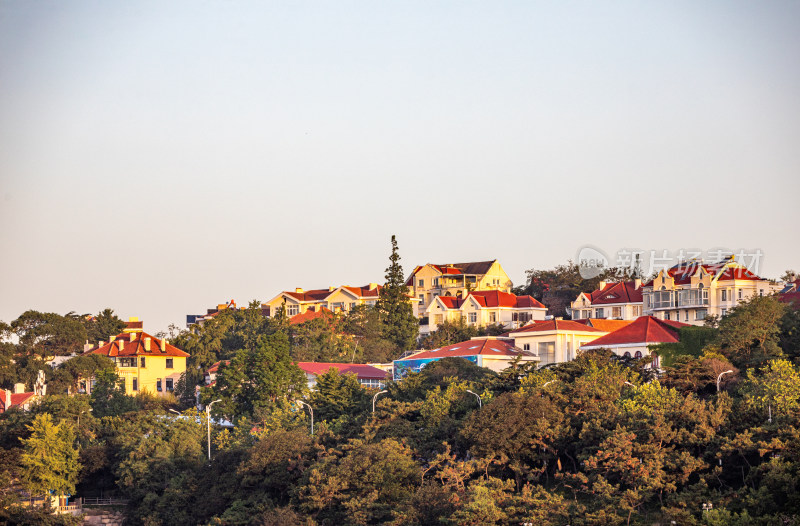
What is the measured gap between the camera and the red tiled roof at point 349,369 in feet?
205

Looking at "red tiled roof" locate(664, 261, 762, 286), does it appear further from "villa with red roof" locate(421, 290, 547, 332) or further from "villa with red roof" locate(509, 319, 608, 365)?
"villa with red roof" locate(509, 319, 608, 365)

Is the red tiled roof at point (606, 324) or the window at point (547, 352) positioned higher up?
the red tiled roof at point (606, 324)

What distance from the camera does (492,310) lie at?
74.2m

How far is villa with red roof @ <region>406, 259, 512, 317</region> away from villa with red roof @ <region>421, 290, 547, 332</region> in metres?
6.55

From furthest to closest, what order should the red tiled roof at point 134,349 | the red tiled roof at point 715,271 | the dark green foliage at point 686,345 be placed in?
the red tiled roof at point 134,349 → the red tiled roof at point 715,271 → the dark green foliage at point 686,345

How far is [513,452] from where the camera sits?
3869cm

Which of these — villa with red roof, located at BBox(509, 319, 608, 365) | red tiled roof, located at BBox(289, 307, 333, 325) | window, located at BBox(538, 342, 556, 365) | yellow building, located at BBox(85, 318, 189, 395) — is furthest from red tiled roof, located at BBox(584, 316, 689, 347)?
yellow building, located at BBox(85, 318, 189, 395)

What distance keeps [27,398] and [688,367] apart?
42.4 metres

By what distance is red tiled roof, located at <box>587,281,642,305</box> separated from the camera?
227ft

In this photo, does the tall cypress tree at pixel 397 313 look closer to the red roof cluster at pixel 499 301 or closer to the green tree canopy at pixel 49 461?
the red roof cluster at pixel 499 301

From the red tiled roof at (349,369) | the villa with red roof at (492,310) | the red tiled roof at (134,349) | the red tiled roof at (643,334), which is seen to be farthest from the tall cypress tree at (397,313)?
the red tiled roof at (643,334)

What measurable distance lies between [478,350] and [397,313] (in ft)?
67.1

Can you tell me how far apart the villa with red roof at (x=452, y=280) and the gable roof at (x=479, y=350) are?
23.0m

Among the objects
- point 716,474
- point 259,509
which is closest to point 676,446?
point 716,474
